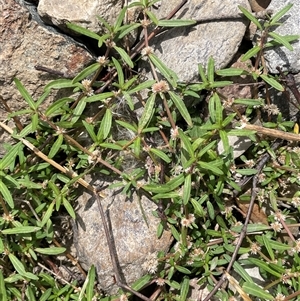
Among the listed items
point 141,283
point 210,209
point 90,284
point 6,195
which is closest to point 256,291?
point 210,209

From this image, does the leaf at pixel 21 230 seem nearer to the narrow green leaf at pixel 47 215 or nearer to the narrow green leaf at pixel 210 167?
the narrow green leaf at pixel 47 215

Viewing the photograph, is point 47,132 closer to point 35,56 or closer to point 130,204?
point 35,56

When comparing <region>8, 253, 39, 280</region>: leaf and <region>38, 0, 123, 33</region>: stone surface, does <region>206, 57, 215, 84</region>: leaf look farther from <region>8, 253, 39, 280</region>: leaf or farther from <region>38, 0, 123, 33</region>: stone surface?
<region>8, 253, 39, 280</region>: leaf

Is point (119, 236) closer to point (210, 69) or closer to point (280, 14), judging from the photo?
point (210, 69)

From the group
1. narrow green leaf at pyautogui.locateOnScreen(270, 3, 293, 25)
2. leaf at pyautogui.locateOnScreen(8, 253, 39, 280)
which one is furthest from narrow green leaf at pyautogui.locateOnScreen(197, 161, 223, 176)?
leaf at pyautogui.locateOnScreen(8, 253, 39, 280)

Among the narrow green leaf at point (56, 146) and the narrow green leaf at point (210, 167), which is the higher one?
the narrow green leaf at point (56, 146)

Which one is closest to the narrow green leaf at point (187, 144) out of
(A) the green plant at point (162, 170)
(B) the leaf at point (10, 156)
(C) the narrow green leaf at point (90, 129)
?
(A) the green plant at point (162, 170)

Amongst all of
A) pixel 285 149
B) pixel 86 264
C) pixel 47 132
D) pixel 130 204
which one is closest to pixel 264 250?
pixel 285 149
